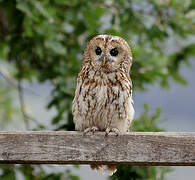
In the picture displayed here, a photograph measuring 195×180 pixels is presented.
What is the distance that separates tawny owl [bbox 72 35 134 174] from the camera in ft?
14.0

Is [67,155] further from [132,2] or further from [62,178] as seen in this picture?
[132,2]

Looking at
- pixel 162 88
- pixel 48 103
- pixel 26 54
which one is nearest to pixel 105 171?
pixel 48 103

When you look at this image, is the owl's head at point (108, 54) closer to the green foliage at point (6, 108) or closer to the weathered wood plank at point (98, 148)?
the weathered wood plank at point (98, 148)

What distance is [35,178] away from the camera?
5531 mm

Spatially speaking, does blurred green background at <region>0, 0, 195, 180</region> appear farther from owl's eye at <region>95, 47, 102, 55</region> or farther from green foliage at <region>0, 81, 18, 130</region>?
owl's eye at <region>95, 47, 102, 55</region>

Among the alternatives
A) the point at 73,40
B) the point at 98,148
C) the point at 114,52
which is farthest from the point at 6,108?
the point at 98,148

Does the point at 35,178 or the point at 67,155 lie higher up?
the point at 67,155

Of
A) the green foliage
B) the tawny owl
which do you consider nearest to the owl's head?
the tawny owl

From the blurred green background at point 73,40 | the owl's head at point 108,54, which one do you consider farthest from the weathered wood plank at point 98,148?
the blurred green background at point 73,40

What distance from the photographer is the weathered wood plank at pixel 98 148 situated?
276 centimetres

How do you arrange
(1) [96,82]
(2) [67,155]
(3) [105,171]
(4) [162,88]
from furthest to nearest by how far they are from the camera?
(4) [162,88] → (1) [96,82] → (3) [105,171] → (2) [67,155]

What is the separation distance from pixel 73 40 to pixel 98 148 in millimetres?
4083

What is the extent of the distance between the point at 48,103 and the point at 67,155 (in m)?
3.57

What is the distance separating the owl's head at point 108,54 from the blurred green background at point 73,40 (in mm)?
1026
